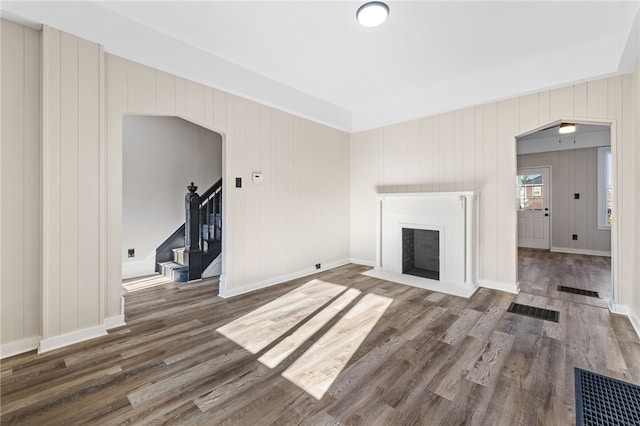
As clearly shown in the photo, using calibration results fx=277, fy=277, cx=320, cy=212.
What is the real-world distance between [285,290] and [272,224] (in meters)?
0.97

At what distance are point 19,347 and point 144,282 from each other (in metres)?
2.05

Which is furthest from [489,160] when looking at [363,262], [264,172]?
[264,172]

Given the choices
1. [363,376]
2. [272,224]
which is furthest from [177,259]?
[363,376]

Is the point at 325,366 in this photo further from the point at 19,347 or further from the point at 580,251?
the point at 580,251

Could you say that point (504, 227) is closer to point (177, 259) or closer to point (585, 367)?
point (585, 367)

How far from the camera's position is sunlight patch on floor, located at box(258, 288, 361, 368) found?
7.00 feet

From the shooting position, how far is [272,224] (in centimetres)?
409

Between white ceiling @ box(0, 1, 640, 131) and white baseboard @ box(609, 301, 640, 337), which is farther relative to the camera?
white baseboard @ box(609, 301, 640, 337)

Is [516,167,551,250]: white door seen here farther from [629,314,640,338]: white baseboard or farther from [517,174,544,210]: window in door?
[629,314,640,338]: white baseboard

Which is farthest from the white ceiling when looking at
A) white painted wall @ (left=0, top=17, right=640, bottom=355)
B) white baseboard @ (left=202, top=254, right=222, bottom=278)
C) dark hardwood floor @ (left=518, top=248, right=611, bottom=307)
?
white baseboard @ (left=202, top=254, right=222, bottom=278)

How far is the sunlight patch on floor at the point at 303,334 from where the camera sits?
213 centimetres

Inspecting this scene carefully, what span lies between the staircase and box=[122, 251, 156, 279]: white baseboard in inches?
3.2

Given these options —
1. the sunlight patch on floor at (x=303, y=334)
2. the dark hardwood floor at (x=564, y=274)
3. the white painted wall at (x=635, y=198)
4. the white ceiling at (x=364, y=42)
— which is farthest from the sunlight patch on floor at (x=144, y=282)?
the white painted wall at (x=635, y=198)

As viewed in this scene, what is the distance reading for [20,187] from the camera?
88.4 inches
